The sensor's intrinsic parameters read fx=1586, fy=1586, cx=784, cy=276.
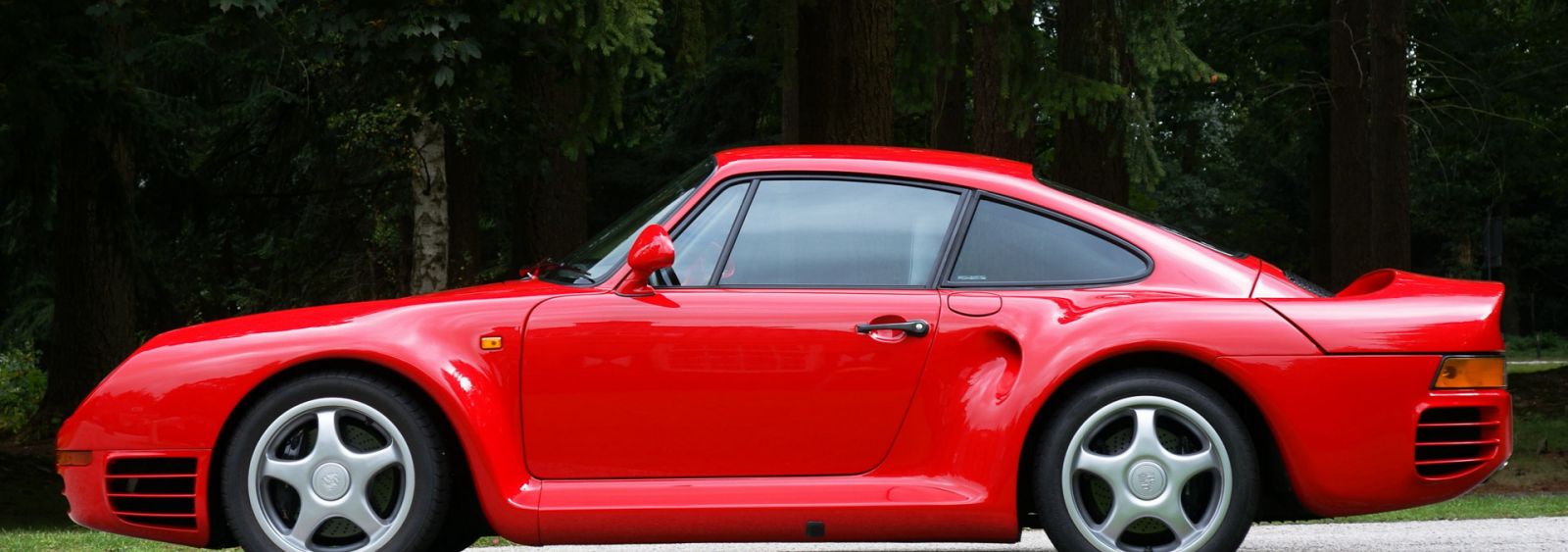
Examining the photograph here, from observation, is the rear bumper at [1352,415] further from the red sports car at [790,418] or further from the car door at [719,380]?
the car door at [719,380]

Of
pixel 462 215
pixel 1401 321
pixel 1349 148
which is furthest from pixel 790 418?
pixel 462 215

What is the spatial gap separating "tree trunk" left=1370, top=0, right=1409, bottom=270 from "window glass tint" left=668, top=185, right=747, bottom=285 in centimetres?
1300

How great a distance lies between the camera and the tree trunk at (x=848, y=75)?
1084 cm

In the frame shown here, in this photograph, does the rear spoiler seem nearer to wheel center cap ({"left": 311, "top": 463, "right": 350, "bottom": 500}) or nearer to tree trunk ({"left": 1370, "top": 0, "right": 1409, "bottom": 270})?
wheel center cap ({"left": 311, "top": 463, "right": 350, "bottom": 500})

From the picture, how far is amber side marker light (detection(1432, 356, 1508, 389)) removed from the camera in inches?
186

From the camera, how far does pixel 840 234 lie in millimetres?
4949

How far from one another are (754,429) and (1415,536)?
11.5 ft

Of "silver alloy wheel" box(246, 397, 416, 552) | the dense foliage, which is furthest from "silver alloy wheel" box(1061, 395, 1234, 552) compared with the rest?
the dense foliage

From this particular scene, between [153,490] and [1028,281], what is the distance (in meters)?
2.74

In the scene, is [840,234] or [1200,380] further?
[840,234]

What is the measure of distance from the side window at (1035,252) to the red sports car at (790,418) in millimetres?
133

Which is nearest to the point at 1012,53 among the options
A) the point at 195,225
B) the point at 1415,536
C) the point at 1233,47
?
the point at 1415,536

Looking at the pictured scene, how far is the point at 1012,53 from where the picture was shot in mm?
13484

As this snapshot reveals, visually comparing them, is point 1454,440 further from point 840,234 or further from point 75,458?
point 75,458
